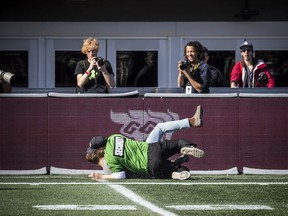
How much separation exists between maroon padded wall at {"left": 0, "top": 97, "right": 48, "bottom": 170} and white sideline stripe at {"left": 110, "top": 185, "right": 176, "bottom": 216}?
2.76m

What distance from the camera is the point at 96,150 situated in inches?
523

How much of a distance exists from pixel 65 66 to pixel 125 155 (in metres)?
10.6

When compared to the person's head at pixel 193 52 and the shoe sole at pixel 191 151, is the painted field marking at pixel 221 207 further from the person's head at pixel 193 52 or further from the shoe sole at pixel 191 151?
the person's head at pixel 193 52

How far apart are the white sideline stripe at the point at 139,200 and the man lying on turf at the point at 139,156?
3.18 ft

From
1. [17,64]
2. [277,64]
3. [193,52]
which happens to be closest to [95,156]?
[193,52]

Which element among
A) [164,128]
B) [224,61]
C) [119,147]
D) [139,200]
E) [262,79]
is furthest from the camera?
[224,61]

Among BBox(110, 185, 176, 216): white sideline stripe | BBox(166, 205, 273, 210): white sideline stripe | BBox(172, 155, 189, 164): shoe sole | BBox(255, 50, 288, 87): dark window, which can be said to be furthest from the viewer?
BBox(255, 50, 288, 87): dark window

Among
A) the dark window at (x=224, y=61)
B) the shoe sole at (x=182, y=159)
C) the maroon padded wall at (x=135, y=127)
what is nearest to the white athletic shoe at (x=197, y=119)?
the maroon padded wall at (x=135, y=127)

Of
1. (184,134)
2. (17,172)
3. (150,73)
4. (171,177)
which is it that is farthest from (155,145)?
(150,73)

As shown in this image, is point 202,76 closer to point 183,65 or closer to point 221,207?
point 183,65

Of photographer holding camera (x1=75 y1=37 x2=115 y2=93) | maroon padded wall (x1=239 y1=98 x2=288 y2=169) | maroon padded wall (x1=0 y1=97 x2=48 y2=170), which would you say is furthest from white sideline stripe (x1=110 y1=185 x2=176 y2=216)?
maroon padded wall (x1=239 y1=98 x2=288 y2=169)

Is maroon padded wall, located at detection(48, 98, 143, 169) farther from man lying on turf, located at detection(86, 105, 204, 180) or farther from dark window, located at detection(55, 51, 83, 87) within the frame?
dark window, located at detection(55, 51, 83, 87)

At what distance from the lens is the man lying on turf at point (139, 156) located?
12.8m

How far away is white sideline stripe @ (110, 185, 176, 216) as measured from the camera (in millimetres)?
9079
